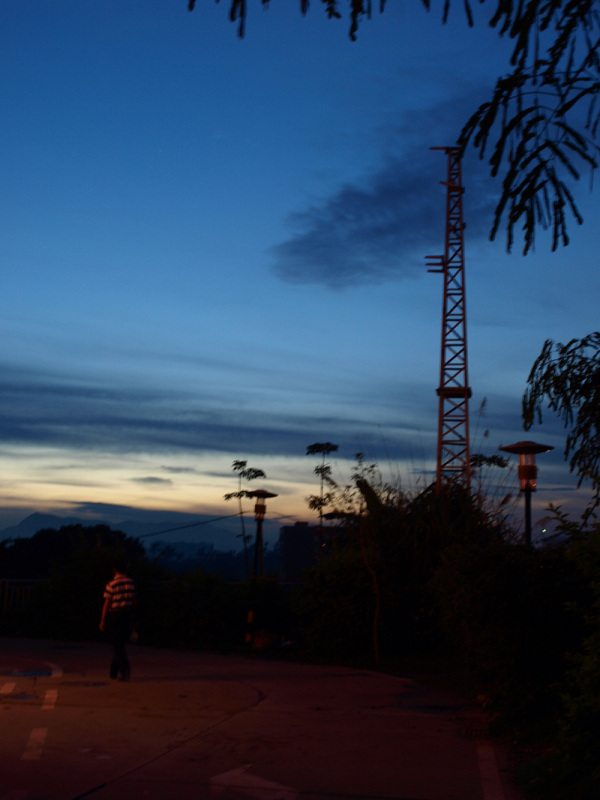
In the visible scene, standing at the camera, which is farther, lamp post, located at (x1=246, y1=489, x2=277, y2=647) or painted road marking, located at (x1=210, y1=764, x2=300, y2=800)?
lamp post, located at (x1=246, y1=489, x2=277, y2=647)

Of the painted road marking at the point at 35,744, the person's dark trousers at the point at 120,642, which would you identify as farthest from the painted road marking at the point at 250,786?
the person's dark trousers at the point at 120,642

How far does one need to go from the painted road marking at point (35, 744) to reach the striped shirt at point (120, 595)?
3.74 metres

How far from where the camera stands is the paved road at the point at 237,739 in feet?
20.7

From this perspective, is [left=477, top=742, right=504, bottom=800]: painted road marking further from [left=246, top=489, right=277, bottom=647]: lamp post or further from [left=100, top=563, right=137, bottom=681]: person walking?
[left=246, top=489, right=277, bottom=647]: lamp post

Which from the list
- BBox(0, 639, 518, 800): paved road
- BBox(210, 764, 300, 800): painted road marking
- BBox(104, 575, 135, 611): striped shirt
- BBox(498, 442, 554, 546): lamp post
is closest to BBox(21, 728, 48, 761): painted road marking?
BBox(0, 639, 518, 800): paved road

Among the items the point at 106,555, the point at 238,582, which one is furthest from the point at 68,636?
the point at 238,582

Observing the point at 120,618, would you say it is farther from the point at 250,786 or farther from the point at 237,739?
the point at 250,786

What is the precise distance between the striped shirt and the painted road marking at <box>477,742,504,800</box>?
5605 mm

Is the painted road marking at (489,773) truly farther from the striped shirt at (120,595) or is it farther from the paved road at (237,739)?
the striped shirt at (120,595)

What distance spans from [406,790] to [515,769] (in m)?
1.14

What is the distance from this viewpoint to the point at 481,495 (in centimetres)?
1603

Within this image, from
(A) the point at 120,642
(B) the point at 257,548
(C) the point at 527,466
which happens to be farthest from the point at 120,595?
(B) the point at 257,548

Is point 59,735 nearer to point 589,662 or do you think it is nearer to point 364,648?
point 589,662

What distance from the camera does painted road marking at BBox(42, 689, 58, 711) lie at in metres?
9.35
